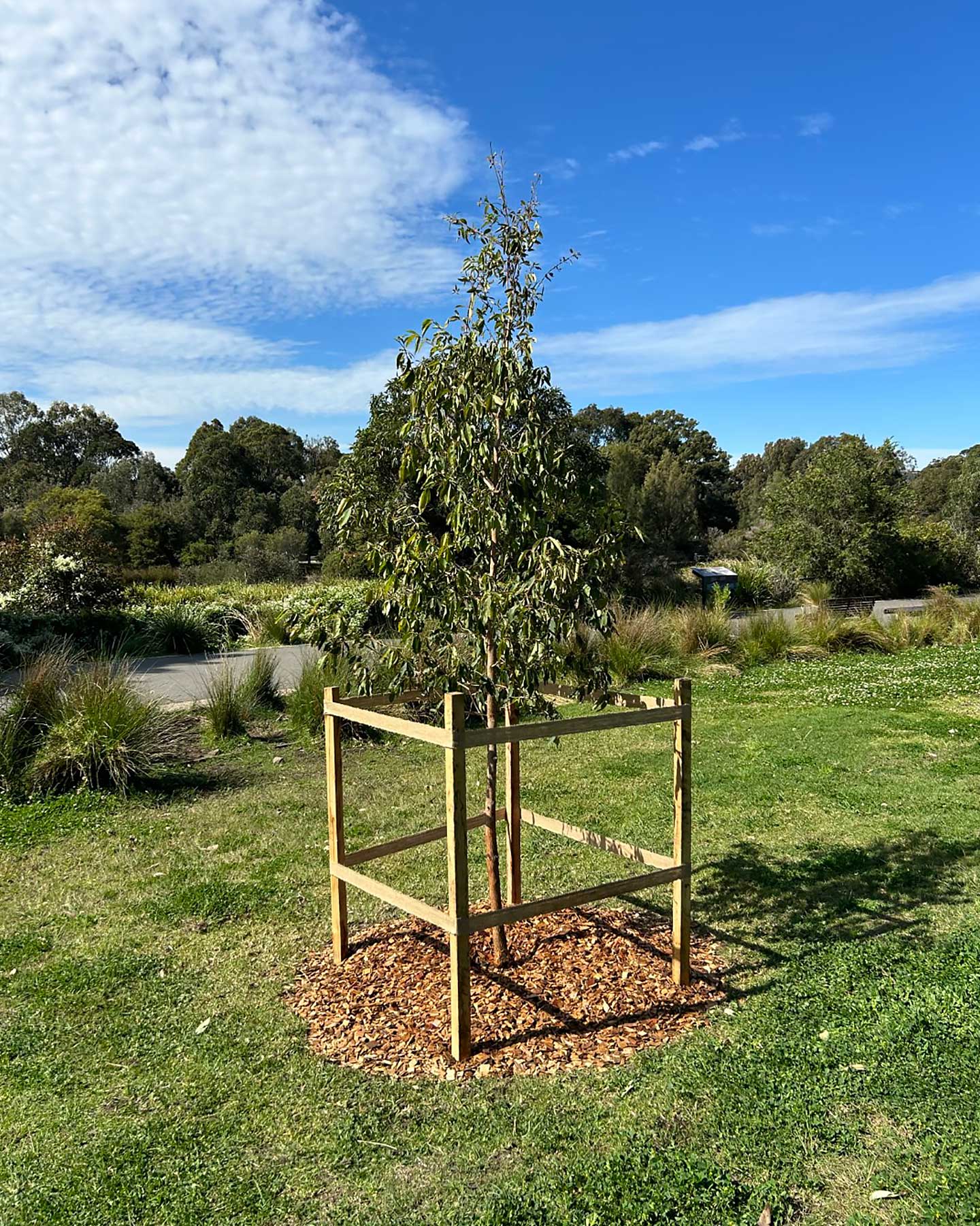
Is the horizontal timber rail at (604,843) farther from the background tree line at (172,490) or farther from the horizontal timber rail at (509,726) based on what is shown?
the background tree line at (172,490)

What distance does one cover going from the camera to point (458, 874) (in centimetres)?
298

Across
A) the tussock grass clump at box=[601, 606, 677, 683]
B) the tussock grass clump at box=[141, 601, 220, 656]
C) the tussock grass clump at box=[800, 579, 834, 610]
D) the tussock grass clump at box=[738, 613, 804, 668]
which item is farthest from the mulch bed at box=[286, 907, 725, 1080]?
the tussock grass clump at box=[800, 579, 834, 610]

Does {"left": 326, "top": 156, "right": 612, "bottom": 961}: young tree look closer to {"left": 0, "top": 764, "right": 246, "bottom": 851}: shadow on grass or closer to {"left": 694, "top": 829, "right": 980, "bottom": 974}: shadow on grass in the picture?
{"left": 694, "top": 829, "right": 980, "bottom": 974}: shadow on grass

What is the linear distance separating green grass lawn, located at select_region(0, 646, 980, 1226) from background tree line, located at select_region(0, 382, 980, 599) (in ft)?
6.65

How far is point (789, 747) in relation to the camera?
25.7 ft

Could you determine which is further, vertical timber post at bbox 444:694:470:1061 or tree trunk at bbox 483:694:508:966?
tree trunk at bbox 483:694:508:966

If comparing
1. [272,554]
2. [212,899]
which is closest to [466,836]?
[212,899]

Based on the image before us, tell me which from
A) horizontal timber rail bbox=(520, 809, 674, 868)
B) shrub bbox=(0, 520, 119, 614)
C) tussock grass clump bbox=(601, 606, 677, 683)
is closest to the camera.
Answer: horizontal timber rail bbox=(520, 809, 674, 868)

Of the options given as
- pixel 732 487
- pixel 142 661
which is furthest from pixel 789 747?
pixel 732 487

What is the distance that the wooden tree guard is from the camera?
2977 mm

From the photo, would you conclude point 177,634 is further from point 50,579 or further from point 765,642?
point 765,642

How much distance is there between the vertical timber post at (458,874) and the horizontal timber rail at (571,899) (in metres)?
0.07

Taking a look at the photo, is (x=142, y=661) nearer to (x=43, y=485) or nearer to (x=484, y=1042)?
(x=484, y=1042)

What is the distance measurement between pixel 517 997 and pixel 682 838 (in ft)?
3.19
